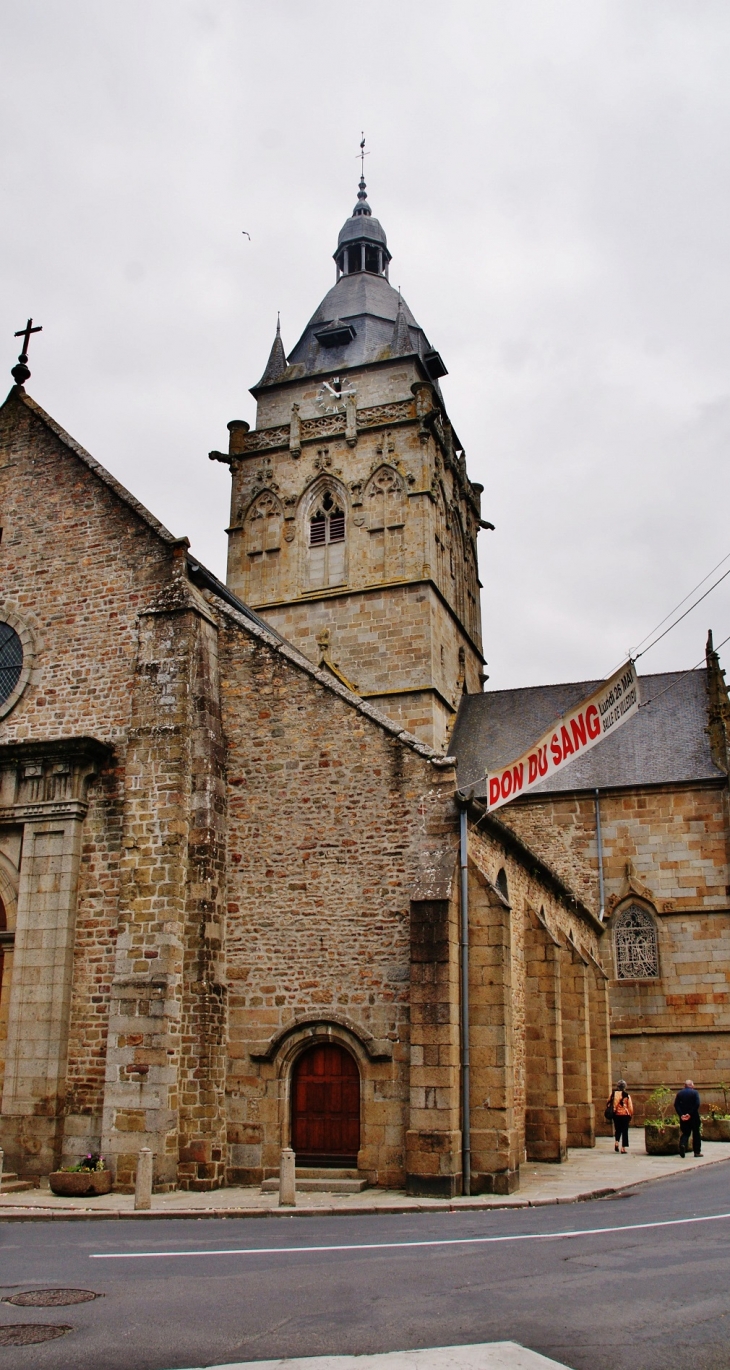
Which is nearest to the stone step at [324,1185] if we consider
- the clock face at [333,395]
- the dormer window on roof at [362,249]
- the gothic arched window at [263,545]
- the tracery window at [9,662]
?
the tracery window at [9,662]

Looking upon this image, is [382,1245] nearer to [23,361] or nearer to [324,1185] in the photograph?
[324,1185]

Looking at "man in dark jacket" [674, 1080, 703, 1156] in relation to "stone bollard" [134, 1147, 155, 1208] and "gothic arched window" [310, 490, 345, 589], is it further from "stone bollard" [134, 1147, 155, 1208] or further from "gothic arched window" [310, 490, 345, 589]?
"gothic arched window" [310, 490, 345, 589]

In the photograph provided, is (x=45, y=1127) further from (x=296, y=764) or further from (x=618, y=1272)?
(x=618, y=1272)

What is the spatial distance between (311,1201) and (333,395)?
76.9 feet

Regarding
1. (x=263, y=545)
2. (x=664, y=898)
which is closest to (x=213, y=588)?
(x=664, y=898)

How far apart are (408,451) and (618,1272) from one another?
79.1 ft

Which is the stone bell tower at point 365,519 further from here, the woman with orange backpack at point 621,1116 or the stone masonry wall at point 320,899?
the stone masonry wall at point 320,899

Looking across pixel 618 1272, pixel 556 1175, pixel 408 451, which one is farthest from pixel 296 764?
pixel 408 451

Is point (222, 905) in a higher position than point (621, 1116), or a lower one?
higher

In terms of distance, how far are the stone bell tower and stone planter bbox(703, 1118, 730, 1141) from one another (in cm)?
1017

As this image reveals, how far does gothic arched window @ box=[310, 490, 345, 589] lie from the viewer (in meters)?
28.8

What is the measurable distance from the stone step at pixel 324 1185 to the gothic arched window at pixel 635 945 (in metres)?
11.4

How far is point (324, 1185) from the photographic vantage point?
12.6 meters

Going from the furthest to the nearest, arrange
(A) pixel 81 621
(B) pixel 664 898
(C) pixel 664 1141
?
(B) pixel 664 898 → (C) pixel 664 1141 → (A) pixel 81 621
